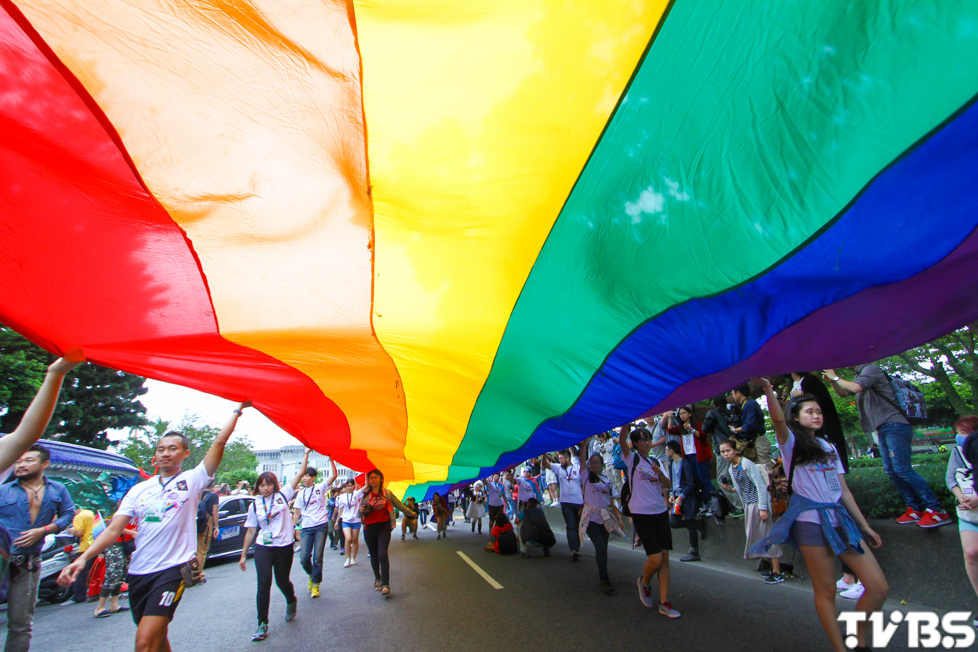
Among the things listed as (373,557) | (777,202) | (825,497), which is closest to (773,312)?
(777,202)

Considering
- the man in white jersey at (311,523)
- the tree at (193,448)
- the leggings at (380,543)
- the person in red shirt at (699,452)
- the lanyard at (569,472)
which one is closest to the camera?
the leggings at (380,543)

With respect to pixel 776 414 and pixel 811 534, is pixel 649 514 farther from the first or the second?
pixel 776 414

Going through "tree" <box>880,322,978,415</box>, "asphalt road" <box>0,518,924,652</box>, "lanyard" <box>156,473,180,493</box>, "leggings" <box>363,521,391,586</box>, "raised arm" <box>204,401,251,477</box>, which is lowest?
"asphalt road" <box>0,518,924,652</box>

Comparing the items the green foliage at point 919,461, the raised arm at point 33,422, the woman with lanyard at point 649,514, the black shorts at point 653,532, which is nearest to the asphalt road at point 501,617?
the woman with lanyard at point 649,514

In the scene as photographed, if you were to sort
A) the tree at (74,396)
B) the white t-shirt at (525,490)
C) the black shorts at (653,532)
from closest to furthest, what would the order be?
the black shorts at (653,532), the white t-shirt at (525,490), the tree at (74,396)

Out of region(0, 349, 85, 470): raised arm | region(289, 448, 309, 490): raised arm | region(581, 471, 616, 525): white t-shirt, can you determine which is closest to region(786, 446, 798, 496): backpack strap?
region(581, 471, 616, 525): white t-shirt

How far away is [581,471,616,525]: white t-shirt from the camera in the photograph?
284 inches

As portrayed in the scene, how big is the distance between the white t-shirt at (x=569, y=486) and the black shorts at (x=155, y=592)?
734 centimetres

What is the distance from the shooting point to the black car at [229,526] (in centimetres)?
1349

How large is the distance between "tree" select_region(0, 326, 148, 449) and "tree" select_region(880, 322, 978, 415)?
97.2ft

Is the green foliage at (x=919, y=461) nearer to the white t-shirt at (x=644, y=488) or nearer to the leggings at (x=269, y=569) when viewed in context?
the white t-shirt at (x=644, y=488)

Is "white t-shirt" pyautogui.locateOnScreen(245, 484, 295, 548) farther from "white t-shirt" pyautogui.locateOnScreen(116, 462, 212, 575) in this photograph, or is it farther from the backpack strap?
the backpack strap

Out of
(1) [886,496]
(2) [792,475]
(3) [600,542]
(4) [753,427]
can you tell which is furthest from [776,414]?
(3) [600,542]

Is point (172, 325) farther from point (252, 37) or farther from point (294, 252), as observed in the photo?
point (252, 37)
